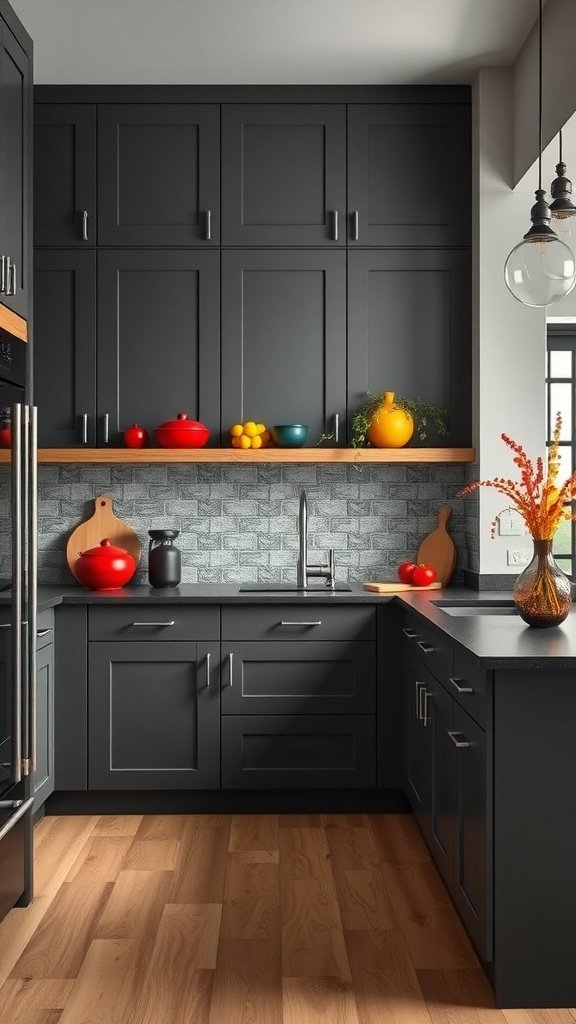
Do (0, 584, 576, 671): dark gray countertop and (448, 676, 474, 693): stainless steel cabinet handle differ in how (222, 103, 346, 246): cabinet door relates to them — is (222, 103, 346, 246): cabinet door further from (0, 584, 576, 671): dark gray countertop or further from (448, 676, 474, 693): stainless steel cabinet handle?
(448, 676, 474, 693): stainless steel cabinet handle

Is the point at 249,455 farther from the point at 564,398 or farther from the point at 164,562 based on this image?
the point at 564,398

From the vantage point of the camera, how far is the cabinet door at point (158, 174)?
4.17m

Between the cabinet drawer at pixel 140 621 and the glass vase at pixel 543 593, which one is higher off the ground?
the glass vase at pixel 543 593

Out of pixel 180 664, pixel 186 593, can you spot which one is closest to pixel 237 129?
pixel 186 593

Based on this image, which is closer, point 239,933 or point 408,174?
point 239,933

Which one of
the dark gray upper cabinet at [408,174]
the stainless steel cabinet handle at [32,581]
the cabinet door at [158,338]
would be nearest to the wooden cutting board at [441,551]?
the cabinet door at [158,338]

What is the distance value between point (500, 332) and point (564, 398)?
1.91 ft

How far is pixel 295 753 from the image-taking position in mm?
3855

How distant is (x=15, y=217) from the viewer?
2.91 m

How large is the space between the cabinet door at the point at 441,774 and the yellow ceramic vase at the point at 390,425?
4.02ft

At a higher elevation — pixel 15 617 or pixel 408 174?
pixel 408 174

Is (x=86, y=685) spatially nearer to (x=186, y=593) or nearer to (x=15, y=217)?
(x=186, y=593)

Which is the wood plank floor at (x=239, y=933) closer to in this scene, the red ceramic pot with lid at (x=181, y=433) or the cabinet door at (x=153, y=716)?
the cabinet door at (x=153, y=716)

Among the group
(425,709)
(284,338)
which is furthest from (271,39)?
(425,709)
